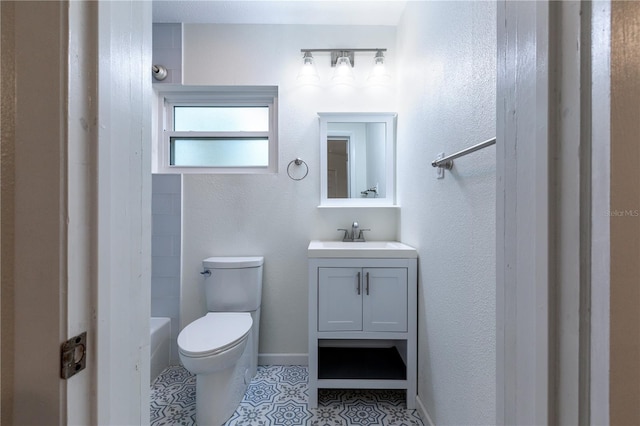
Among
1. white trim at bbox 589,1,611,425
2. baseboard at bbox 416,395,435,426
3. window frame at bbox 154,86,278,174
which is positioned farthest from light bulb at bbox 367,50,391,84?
baseboard at bbox 416,395,435,426

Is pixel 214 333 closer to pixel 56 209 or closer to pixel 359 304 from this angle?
pixel 359 304

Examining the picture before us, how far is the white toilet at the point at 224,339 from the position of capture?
4.10 ft

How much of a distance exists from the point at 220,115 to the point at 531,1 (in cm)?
201

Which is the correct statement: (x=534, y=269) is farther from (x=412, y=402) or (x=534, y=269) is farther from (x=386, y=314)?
(x=412, y=402)

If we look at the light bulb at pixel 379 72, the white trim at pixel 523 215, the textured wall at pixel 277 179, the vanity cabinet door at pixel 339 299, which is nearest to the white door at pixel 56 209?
the white trim at pixel 523 215

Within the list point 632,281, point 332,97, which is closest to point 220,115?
point 332,97

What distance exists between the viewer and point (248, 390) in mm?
1566

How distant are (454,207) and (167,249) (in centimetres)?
180

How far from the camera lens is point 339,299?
56.1 inches

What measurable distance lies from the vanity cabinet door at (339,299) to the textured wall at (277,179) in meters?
0.48

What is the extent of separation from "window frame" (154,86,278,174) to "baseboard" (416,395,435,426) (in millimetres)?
1644

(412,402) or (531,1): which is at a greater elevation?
(531,1)

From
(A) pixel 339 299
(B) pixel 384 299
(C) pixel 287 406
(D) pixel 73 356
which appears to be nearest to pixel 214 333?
(C) pixel 287 406

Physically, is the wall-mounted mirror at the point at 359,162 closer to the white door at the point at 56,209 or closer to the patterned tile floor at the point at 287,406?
the patterned tile floor at the point at 287,406
